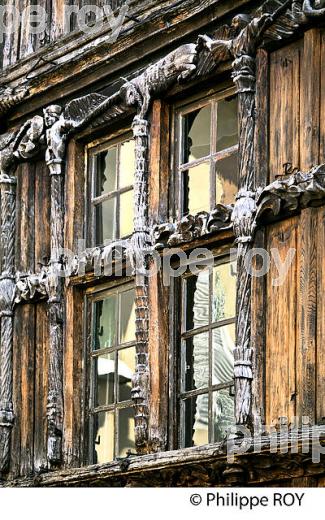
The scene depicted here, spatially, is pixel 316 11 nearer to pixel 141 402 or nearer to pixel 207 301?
pixel 207 301

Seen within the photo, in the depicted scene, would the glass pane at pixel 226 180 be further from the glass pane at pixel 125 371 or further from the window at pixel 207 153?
the glass pane at pixel 125 371

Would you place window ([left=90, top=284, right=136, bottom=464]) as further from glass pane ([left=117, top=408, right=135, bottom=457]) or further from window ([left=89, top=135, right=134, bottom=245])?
window ([left=89, top=135, right=134, bottom=245])

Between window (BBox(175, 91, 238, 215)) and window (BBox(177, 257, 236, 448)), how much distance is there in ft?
1.49

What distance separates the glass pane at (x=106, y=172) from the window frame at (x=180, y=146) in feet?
2.48

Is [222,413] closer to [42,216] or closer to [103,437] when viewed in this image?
[103,437]

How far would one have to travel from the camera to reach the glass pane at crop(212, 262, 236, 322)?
38.0ft

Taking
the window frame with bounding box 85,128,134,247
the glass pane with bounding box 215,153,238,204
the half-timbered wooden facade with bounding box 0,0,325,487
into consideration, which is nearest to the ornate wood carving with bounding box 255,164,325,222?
the half-timbered wooden facade with bounding box 0,0,325,487

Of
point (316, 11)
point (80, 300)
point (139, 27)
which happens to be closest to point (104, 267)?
point (80, 300)

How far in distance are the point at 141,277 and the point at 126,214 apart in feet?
2.23

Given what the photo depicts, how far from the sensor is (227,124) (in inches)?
467

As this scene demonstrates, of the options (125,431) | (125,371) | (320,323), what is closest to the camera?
(320,323)

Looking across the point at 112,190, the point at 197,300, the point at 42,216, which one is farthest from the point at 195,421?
the point at 42,216

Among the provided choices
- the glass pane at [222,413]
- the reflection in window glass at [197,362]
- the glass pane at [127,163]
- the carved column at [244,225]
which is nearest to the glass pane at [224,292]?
the reflection in window glass at [197,362]

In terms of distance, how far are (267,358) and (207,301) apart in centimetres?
95
